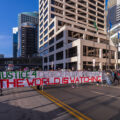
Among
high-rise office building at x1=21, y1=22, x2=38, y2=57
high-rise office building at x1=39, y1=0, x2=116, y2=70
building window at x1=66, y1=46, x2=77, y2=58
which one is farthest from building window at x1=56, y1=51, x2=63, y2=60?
high-rise office building at x1=21, y1=22, x2=38, y2=57

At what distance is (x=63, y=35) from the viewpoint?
4119 centimetres

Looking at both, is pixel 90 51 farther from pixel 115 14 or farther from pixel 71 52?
pixel 115 14

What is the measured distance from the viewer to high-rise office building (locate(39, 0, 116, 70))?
34.1m

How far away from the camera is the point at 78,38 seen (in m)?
44.0

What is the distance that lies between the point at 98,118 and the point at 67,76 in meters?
8.15

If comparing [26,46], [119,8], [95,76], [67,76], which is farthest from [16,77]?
[119,8]

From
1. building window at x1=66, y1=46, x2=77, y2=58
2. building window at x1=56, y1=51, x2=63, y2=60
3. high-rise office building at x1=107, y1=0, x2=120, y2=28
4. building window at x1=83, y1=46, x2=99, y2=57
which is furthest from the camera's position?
high-rise office building at x1=107, y1=0, x2=120, y2=28

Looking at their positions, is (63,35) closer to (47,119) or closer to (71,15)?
(71,15)

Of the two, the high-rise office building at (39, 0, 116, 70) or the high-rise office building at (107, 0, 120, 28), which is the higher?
the high-rise office building at (107, 0, 120, 28)

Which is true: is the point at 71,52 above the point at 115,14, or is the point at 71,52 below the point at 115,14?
below

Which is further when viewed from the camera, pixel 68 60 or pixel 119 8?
pixel 119 8

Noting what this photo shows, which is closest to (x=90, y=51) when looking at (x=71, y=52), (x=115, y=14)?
(x=71, y=52)

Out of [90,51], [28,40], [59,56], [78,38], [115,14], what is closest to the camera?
[90,51]

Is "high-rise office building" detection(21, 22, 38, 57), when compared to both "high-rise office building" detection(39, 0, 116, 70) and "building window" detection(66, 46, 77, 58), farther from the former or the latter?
"building window" detection(66, 46, 77, 58)
